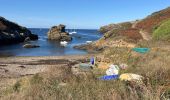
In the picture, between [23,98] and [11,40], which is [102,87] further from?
[11,40]

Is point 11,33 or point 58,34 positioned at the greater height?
point 11,33

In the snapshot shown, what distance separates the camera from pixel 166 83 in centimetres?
943

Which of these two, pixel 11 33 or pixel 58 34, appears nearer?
pixel 11 33

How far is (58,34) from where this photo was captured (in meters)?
99.1

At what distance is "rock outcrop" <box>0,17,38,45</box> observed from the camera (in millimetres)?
85344

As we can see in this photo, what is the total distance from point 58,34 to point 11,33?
43.3ft

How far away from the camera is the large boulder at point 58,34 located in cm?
9744

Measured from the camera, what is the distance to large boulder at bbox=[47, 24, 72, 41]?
3836 inches

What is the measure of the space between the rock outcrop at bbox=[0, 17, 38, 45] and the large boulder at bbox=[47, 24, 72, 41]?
746cm

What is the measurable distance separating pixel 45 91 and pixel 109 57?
14961 mm

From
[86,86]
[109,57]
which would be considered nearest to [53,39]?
[109,57]

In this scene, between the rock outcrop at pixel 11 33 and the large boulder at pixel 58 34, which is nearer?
the rock outcrop at pixel 11 33

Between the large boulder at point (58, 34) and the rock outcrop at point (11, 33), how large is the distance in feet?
24.5

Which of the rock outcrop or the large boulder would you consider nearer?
the rock outcrop
